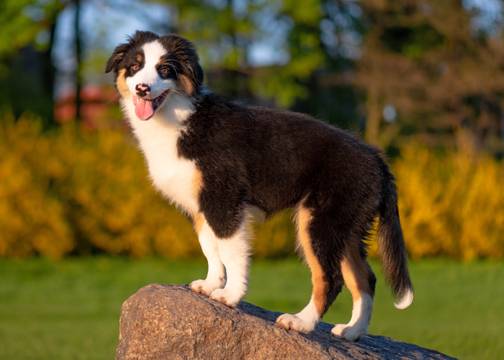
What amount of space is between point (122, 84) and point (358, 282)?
7.08ft

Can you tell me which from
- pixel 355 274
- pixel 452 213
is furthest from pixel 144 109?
pixel 452 213

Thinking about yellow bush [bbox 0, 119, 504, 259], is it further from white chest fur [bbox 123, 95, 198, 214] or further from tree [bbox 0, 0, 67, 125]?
white chest fur [bbox 123, 95, 198, 214]

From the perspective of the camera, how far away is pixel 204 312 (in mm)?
6172

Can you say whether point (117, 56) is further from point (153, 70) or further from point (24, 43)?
point (24, 43)

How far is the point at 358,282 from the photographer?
6.62 metres

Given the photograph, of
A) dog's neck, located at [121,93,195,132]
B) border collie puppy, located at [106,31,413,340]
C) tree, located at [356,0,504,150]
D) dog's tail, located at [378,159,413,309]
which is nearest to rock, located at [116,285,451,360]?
border collie puppy, located at [106,31,413,340]

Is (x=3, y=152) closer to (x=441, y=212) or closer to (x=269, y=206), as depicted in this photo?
(x=441, y=212)

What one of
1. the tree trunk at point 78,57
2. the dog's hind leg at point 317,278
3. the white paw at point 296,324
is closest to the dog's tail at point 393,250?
the dog's hind leg at point 317,278

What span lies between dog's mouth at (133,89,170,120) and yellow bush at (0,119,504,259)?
12290mm

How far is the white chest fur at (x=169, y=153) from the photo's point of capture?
20.5 feet

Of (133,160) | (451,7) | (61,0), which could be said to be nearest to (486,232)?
(133,160)

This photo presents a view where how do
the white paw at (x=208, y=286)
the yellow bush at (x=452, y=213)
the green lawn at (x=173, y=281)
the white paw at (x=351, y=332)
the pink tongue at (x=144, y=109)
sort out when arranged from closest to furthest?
the pink tongue at (x=144, y=109) < the white paw at (x=208, y=286) < the white paw at (x=351, y=332) < the green lawn at (x=173, y=281) < the yellow bush at (x=452, y=213)

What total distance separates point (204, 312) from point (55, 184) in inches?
545

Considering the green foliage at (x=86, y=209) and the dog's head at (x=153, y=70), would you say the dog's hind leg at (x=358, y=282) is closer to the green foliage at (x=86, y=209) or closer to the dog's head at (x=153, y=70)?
the dog's head at (x=153, y=70)
